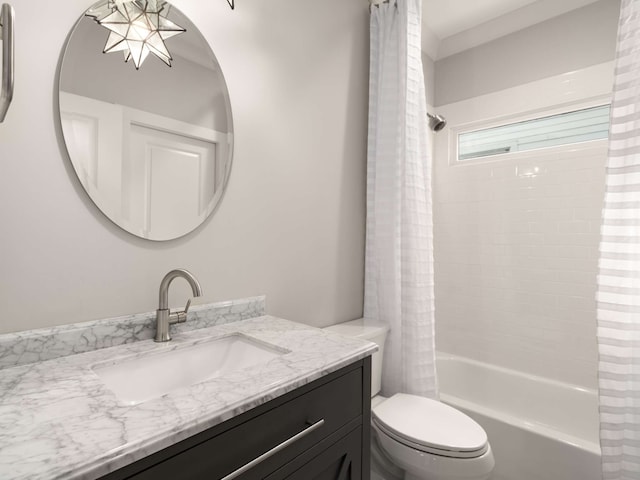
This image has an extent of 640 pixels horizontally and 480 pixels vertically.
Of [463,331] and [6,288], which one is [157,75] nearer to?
[6,288]

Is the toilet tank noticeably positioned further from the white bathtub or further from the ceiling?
the ceiling

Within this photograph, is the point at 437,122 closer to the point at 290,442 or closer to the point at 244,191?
the point at 244,191

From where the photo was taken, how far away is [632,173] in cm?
127

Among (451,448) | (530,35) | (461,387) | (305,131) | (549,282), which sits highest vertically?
(530,35)

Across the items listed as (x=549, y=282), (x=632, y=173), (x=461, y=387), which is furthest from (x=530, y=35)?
(x=461, y=387)

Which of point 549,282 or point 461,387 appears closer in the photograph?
point 549,282

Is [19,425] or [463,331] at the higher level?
[19,425]

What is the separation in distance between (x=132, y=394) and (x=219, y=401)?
39 cm

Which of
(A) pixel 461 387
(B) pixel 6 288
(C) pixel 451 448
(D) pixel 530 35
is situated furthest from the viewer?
(A) pixel 461 387

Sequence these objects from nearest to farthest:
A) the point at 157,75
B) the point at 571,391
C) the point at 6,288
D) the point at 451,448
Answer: the point at 6,288, the point at 157,75, the point at 451,448, the point at 571,391

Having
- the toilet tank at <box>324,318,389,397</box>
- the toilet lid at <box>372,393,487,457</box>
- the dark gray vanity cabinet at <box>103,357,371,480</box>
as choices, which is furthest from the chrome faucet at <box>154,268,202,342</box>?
the toilet lid at <box>372,393,487,457</box>

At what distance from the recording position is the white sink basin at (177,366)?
88 centimetres

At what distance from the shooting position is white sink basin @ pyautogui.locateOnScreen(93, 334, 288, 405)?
2.87 feet

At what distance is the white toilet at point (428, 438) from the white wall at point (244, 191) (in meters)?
0.48
